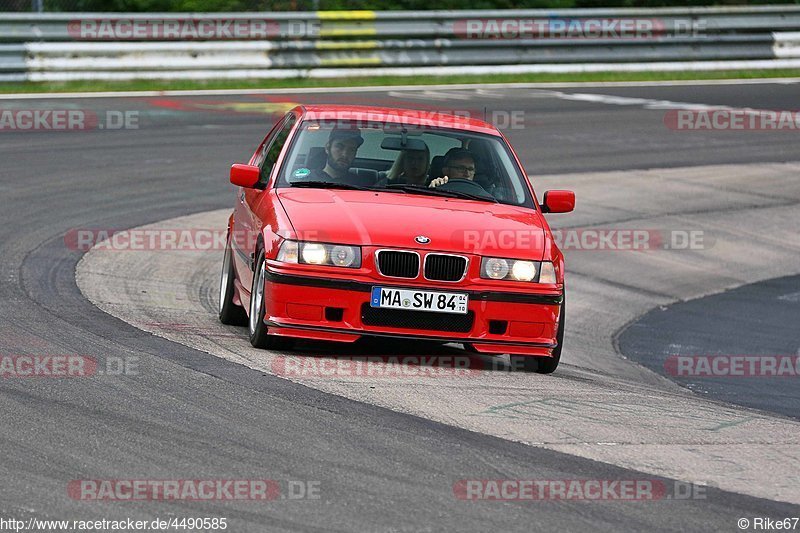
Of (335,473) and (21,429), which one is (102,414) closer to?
(21,429)

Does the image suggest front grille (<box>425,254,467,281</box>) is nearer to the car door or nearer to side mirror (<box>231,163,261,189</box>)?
the car door

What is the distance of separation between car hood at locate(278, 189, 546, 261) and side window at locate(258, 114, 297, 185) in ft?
2.05

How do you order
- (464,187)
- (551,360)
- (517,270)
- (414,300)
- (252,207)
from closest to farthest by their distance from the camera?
(414,300)
(517,270)
(551,360)
(464,187)
(252,207)

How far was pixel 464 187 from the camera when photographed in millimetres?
9227

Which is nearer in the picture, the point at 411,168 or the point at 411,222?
the point at 411,222

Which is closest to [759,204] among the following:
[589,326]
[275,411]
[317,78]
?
[589,326]

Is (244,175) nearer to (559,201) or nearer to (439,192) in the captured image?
(439,192)

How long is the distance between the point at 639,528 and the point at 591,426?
1507 mm

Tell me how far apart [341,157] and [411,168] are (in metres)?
0.46

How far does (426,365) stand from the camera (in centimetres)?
827

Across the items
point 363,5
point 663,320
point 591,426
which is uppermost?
point 363,5

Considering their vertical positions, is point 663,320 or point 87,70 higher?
point 87,70

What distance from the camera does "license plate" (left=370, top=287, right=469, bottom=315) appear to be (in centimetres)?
806

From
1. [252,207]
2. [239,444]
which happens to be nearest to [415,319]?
[252,207]
